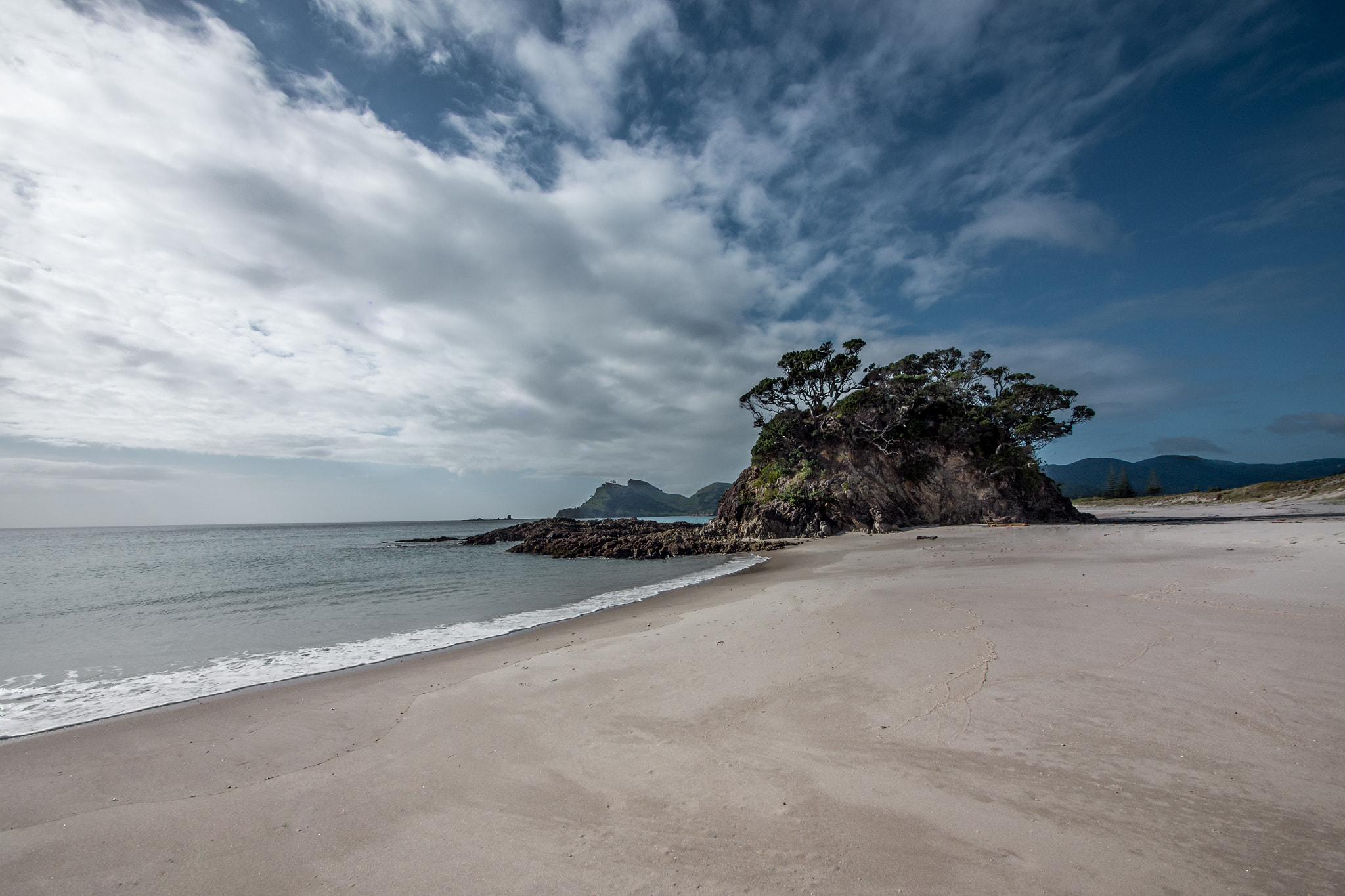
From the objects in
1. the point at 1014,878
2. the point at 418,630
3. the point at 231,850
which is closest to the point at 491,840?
the point at 231,850

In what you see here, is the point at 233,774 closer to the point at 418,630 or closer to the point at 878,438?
the point at 418,630

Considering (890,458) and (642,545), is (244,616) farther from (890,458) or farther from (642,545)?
(890,458)

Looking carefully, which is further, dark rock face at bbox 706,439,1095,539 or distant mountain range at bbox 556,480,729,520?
distant mountain range at bbox 556,480,729,520

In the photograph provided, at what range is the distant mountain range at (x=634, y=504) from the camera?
160m

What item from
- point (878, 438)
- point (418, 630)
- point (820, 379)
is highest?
point (820, 379)

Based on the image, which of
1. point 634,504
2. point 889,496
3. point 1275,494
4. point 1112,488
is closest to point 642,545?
point 889,496

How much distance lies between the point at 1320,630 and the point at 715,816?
8.57m

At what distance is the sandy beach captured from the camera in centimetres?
283

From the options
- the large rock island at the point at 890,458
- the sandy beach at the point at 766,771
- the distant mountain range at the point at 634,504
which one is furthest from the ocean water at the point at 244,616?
the distant mountain range at the point at 634,504

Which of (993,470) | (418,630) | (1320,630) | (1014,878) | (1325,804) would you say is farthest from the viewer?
(993,470)

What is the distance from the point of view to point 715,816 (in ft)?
10.9

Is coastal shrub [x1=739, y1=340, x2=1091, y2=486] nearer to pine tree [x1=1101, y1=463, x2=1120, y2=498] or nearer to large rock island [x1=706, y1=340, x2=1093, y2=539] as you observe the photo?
large rock island [x1=706, y1=340, x2=1093, y2=539]

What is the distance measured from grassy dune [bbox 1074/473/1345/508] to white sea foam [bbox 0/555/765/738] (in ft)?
195

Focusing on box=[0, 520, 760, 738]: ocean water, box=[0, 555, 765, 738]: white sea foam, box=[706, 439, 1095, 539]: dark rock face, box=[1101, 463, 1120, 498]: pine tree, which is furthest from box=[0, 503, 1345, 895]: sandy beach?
box=[1101, 463, 1120, 498]: pine tree
